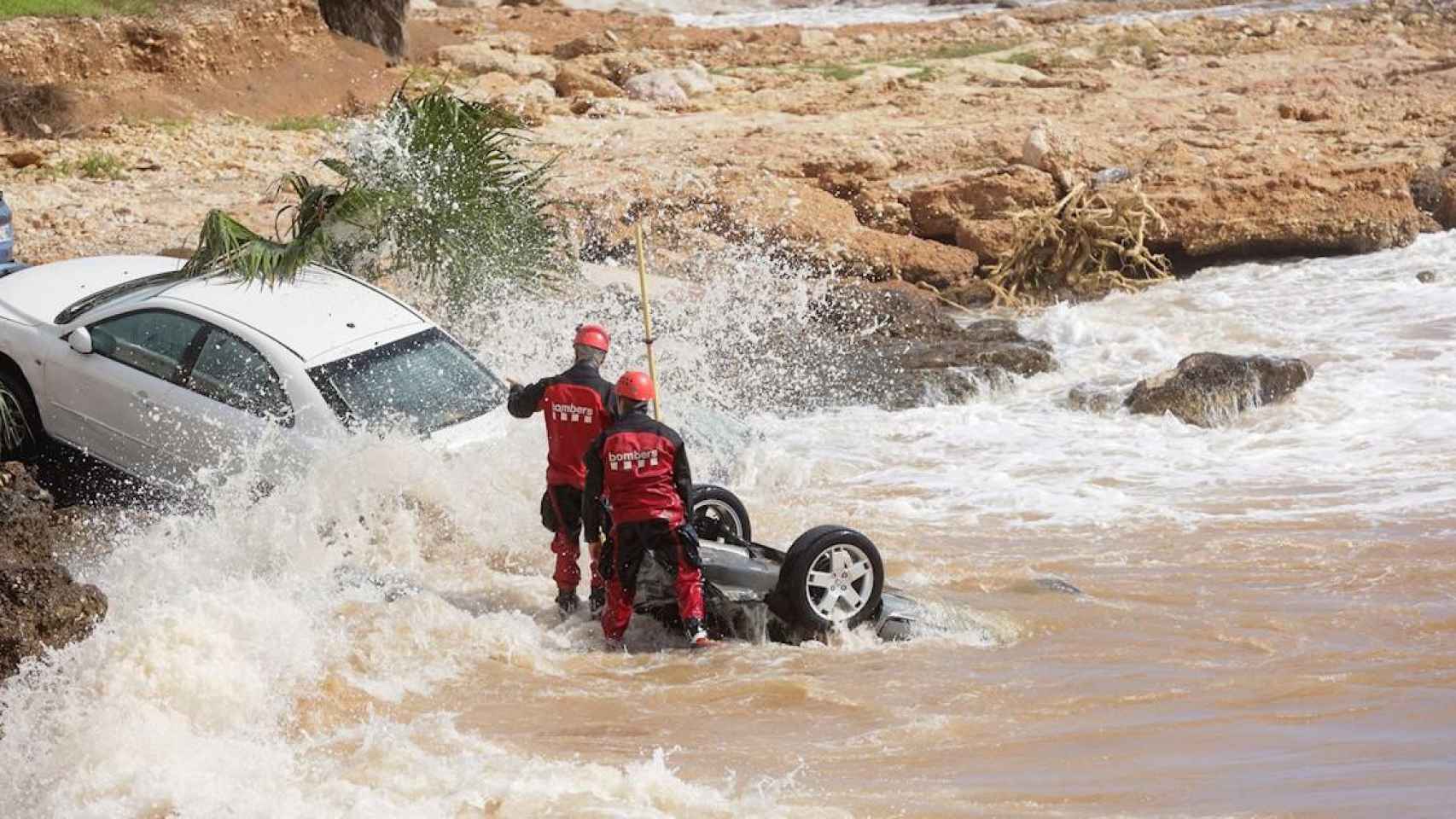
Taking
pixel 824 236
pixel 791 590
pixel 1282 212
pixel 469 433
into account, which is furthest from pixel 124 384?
pixel 1282 212

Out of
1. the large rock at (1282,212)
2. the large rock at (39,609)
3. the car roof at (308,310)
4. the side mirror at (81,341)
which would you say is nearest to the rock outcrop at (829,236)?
the large rock at (1282,212)

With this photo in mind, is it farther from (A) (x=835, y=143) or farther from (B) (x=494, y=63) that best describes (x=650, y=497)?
(B) (x=494, y=63)

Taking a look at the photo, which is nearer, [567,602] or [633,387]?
[633,387]

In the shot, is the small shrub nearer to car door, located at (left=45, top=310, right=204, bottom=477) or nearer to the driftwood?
car door, located at (left=45, top=310, right=204, bottom=477)

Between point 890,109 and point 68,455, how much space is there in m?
14.5

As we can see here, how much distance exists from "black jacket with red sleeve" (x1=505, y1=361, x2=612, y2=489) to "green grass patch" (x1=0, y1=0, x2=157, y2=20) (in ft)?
48.3

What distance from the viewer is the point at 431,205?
45.0ft

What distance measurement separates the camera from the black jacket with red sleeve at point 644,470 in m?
8.84

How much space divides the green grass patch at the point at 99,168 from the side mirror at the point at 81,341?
8.06 meters

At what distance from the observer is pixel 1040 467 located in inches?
531

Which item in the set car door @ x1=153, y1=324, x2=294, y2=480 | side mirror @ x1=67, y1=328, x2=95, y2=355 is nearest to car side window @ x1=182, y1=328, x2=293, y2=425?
car door @ x1=153, y1=324, x2=294, y2=480

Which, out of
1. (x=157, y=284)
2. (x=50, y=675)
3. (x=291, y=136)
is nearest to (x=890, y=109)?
(x=291, y=136)

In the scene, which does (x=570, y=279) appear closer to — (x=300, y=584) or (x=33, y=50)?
(x=300, y=584)

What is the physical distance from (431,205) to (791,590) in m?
6.02
